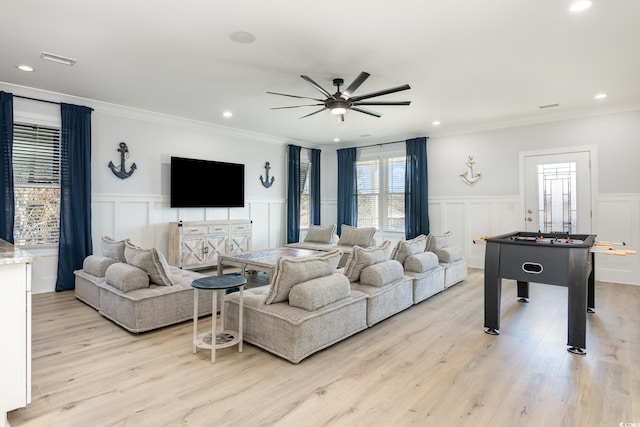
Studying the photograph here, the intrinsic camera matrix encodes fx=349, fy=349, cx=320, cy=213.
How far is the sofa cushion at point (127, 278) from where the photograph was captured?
11.3ft

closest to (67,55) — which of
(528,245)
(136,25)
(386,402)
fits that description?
(136,25)

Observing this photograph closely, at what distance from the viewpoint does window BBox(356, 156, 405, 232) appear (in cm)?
795

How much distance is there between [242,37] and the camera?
3.26m

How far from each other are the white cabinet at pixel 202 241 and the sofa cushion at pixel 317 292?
356cm

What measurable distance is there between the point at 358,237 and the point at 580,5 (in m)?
4.64

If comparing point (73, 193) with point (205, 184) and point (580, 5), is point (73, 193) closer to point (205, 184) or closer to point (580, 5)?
point (205, 184)

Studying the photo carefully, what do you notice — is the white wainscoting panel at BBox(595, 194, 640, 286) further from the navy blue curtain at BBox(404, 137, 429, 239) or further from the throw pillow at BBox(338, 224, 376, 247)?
the throw pillow at BBox(338, 224, 376, 247)

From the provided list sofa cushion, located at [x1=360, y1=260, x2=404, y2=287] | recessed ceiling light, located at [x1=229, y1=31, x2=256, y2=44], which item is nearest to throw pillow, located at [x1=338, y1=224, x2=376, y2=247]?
sofa cushion, located at [x1=360, y1=260, x2=404, y2=287]

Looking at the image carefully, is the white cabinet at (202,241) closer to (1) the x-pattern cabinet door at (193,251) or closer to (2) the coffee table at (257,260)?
(1) the x-pattern cabinet door at (193,251)

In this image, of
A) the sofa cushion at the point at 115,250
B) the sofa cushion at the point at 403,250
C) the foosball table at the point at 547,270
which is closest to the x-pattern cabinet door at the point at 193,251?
the sofa cushion at the point at 115,250

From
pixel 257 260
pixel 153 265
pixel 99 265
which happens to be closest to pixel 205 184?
pixel 257 260

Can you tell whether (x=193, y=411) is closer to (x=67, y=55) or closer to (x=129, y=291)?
→ (x=129, y=291)

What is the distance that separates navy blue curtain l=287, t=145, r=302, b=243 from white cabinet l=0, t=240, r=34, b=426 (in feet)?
20.0

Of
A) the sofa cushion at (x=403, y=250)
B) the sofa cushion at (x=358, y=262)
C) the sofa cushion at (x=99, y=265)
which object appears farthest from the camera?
the sofa cushion at (x=403, y=250)
